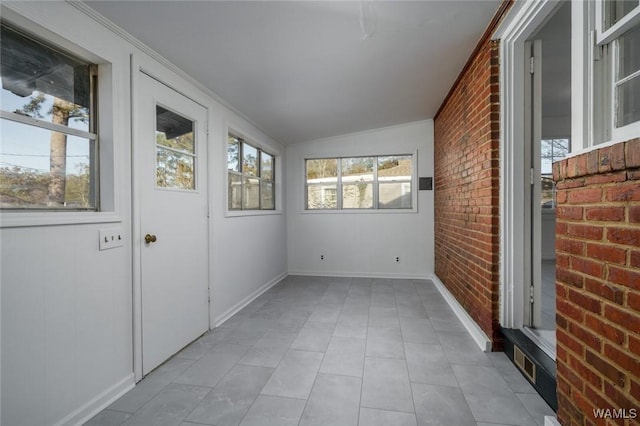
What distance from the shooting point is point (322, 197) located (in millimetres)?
5227

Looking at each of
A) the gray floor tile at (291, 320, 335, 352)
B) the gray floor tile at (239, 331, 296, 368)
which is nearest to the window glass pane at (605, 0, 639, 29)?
the gray floor tile at (291, 320, 335, 352)

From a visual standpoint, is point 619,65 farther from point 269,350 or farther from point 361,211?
point 361,211

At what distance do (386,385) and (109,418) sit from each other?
67.3 inches

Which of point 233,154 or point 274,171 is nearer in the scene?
point 233,154

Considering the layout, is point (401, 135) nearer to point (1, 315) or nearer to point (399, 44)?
point (399, 44)

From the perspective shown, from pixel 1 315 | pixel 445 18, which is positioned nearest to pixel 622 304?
pixel 445 18

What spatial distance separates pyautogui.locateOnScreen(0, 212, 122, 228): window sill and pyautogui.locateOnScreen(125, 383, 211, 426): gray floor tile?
46.7 inches

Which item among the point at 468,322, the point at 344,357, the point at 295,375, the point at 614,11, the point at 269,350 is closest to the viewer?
the point at 614,11

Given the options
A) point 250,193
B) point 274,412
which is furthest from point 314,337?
point 250,193

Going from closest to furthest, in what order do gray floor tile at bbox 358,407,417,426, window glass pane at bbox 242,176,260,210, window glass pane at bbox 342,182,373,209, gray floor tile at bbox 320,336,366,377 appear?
gray floor tile at bbox 358,407,417,426
gray floor tile at bbox 320,336,366,377
window glass pane at bbox 242,176,260,210
window glass pane at bbox 342,182,373,209

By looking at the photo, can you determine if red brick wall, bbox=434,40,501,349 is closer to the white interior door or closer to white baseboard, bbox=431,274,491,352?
white baseboard, bbox=431,274,491,352

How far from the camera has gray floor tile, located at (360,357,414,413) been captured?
171cm

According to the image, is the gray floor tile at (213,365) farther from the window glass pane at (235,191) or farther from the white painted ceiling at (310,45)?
the white painted ceiling at (310,45)

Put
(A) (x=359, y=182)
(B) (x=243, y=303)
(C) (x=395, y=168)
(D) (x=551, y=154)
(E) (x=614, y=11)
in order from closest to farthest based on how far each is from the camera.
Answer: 1. (E) (x=614, y=11)
2. (B) (x=243, y=303)
3. (C) (x=395, y=168)
4. (A) (x=359, y=182)
5. (D) (x=551, y=154)
